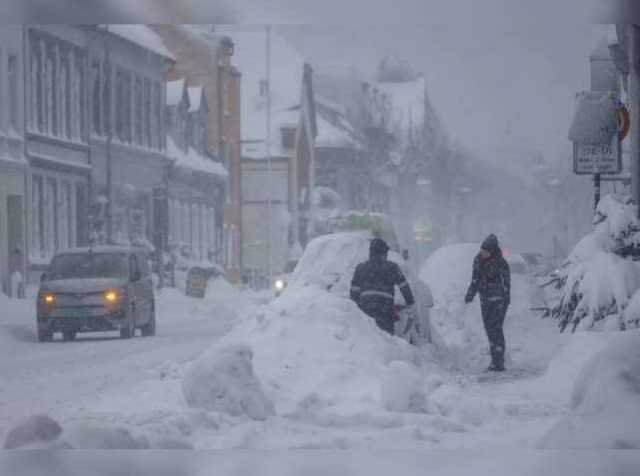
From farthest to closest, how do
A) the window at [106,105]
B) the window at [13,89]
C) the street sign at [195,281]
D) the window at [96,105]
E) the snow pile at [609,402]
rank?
the street sign at [195,281]
the window at [106,105]
the window at [96,105]
the window at [13,89]
the snow pile at [609,402]

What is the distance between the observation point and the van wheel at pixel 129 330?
2214 cm

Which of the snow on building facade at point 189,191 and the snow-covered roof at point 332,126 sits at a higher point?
the snow-covered roof at point 332,126

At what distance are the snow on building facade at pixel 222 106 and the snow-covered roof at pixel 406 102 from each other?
1.88 m

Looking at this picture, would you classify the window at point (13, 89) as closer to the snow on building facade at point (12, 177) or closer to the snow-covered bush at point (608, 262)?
the snow on building facade at point (12, 177)

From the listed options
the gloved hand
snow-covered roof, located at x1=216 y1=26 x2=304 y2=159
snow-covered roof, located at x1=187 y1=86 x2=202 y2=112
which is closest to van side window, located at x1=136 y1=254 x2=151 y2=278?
snow-covered roof, located at x1=216 y1=26 x2=304 y2=159

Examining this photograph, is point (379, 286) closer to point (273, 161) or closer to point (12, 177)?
point (273, 161)

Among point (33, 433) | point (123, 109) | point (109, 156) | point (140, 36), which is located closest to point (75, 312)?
point (109, 156)

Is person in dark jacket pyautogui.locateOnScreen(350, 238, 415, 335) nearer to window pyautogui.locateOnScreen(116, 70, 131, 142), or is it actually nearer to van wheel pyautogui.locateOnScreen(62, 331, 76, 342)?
window pyautogui.locateOnScreen(116, 70, 131, 142)

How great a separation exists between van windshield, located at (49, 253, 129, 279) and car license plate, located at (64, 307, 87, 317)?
70 centimetres

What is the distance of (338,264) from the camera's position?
19.2 metres

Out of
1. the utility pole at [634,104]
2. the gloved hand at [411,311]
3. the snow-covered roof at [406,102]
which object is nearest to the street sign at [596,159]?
the utility pole at [634,104]

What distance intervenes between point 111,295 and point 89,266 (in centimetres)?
170

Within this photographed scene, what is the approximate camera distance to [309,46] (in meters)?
16.9

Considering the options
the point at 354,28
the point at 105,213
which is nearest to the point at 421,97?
the point at 354,28
